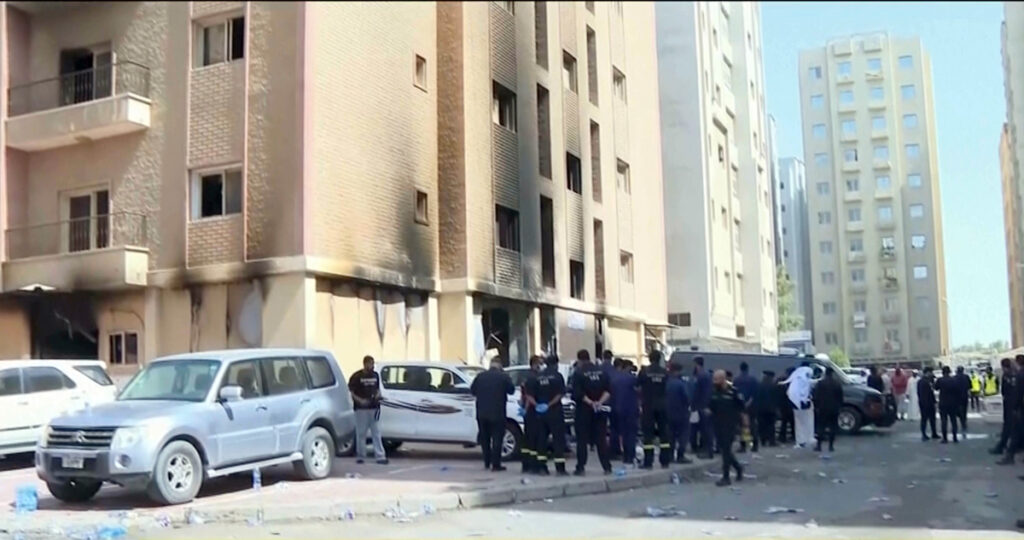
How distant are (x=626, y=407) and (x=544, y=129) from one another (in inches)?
677

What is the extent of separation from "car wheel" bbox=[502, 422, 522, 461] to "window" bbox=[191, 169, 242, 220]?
8.31 m

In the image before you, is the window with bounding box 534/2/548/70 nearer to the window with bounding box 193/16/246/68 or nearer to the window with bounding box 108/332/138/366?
the window with bounding box 193/16/246/68

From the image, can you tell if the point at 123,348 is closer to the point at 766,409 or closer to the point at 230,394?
the point at 230,394

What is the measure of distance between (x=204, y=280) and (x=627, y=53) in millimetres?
22892

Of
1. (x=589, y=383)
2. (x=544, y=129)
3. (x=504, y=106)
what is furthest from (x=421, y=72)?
(x=589, y=383)

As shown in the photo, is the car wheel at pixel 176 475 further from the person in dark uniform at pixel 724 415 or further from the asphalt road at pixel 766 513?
the person in dark uniform at pixel 724 415

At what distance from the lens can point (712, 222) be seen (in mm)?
50375

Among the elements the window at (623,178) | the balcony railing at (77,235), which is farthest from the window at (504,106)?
the balcony railing at (77,235)

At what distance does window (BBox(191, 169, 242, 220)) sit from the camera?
21781 millimetres

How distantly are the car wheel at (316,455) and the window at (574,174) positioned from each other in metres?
19.9

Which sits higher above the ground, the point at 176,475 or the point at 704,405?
the point at 704,405

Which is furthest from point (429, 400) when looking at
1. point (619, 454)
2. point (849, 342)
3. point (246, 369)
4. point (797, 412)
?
point (849, 342)

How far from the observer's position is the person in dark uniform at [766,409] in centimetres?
2098

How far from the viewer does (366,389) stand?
16.5 m
